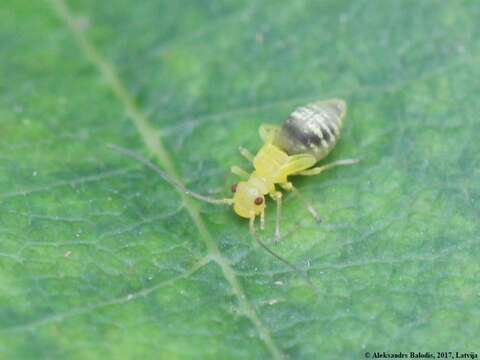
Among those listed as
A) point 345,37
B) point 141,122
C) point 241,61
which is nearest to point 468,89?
point 345,37

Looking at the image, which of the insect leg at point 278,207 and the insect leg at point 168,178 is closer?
the insect leg at point 278,207

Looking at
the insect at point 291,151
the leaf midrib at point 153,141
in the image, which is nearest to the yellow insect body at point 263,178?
the insect at point 291,151

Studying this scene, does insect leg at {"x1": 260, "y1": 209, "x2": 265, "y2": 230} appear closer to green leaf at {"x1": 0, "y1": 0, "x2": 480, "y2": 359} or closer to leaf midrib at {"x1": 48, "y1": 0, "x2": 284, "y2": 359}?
green leaf at {"x1": 0, "y1": 0, "x2": 480, "y2": 359}

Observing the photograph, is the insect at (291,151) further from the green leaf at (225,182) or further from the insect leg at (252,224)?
the insect leg at (252,224)

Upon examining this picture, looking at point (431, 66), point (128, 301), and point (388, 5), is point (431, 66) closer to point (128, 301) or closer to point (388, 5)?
point (388, 5)

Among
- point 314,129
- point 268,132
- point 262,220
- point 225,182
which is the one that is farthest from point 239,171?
point 314,129

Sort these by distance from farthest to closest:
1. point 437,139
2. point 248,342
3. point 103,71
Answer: point 103,71
point 437,139
point 248,342

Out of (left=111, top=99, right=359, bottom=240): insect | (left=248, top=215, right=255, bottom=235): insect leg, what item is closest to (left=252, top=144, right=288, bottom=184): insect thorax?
(left=111, top=99, right=359, bottom=240): insect
